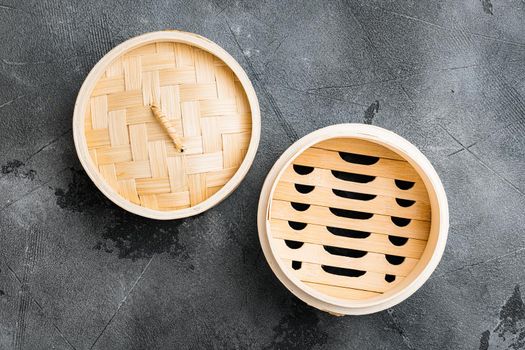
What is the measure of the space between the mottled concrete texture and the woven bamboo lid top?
0.82 ft

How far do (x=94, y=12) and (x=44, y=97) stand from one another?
0.40 meters

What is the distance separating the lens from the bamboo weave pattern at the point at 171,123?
76.8 inches

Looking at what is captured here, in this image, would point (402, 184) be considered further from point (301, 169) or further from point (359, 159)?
point (301, 169)

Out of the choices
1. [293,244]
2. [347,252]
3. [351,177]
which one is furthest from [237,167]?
[347,252]

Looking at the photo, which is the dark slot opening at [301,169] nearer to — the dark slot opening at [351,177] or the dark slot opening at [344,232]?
the dark slot opening at [351,177]

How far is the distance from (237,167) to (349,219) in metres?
0.45

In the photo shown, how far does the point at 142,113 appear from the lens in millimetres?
1944

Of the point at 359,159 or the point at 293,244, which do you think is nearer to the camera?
the point at 293,244

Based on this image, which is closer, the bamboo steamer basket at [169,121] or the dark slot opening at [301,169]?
the bamboo steamer basket at [169,121]

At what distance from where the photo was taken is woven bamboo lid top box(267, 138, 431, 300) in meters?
2.05

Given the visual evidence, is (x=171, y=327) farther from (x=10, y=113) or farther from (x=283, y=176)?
(x=10, y=113)

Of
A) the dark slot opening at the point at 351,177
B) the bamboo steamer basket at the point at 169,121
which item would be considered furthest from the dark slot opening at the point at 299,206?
the bamboo steamer basket at the point at 169,121

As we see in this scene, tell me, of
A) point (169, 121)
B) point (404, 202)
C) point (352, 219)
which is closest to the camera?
point (169, 121)

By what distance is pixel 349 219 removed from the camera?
2.07 m
